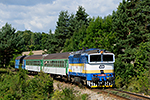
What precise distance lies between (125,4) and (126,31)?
459 cm

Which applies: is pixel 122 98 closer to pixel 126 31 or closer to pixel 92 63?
pixel 92 63

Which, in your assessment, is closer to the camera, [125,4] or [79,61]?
[79,61]

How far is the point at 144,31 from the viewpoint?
1143 inches

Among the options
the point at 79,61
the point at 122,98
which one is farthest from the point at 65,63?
the point at 122,98

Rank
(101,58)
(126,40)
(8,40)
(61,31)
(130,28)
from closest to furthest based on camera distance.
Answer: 1. (101,58)
2. (126,40)
3. (130,28)
4. (8,40)
5. (61,31)

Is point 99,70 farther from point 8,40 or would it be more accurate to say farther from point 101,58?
point 8,40

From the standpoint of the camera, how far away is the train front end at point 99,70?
1609 centimetres

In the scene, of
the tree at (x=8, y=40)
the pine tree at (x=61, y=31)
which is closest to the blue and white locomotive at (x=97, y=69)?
the tree at (x=8, y=40)

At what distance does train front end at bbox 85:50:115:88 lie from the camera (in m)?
16.1

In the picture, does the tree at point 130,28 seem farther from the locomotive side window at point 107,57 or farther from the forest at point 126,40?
the locomotive side window at point 107,57

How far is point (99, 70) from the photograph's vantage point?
16.3 meters

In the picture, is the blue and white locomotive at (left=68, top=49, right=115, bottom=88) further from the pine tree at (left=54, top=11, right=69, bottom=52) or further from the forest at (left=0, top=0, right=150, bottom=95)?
the pine tree at (left=54, top=11, right=69, bottom=52)

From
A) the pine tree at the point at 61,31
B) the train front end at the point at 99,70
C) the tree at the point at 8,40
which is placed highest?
the pine tree at the point at 61,31

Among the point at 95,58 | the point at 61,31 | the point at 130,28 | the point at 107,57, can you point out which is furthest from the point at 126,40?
the point at 61,31
